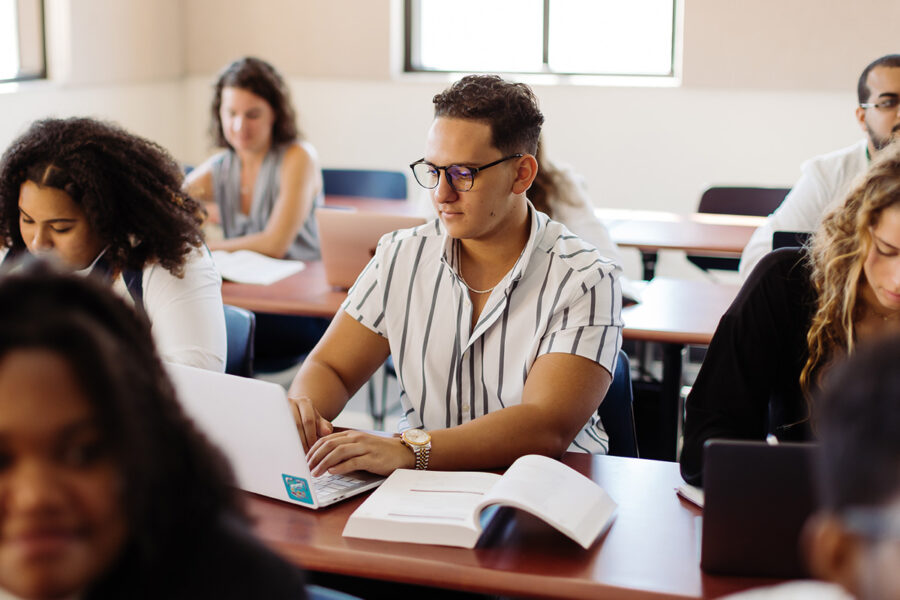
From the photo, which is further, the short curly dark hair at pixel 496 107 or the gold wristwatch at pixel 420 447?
the short curly dark hair at pixel 496 107

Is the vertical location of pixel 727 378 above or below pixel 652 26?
below

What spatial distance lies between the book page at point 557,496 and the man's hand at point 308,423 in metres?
0.35

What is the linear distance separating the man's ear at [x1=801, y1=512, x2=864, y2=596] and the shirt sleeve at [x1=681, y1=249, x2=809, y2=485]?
1.01 metres

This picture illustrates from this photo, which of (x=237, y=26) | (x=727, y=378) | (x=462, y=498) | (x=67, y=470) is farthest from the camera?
(x=237, y=26)

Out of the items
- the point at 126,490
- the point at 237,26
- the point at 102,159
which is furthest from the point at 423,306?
the point at 237,26

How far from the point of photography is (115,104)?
5270 mm

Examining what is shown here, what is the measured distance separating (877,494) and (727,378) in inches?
43.0

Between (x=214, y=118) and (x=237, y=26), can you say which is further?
(x=237, y=26)

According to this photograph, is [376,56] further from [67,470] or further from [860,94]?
[67,470]

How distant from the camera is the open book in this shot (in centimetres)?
133

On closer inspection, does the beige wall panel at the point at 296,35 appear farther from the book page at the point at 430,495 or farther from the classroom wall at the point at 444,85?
the book page at the point at 430,495

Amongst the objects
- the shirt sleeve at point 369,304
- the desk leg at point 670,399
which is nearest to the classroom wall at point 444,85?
the desk leg at point 670,399

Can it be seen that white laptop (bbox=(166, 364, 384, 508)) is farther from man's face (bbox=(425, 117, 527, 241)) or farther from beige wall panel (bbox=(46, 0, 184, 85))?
beige wall panel (bbox=(46, 0, 184, 85))

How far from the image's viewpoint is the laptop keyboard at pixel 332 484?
1475 mm
